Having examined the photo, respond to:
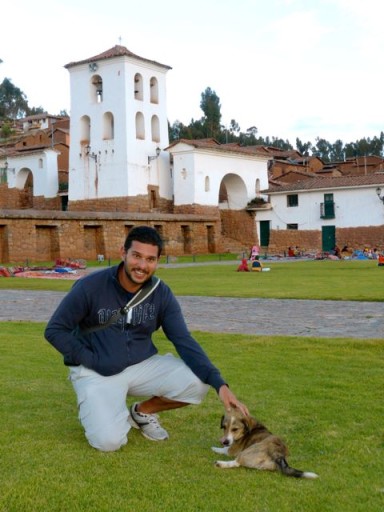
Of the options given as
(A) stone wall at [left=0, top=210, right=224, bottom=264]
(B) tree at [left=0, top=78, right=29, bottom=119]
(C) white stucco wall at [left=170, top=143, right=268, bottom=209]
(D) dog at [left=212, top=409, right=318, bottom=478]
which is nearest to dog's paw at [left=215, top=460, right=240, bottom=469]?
(D) dog at [left=212, top=409, right=318, bottom=478]

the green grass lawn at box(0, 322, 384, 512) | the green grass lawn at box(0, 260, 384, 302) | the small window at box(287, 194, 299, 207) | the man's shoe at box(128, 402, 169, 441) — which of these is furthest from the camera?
the small window at box(287, 194, 299, 207)

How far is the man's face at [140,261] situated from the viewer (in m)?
4.88

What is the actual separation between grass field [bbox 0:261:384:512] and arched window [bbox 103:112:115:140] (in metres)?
43.7

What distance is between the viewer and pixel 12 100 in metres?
128

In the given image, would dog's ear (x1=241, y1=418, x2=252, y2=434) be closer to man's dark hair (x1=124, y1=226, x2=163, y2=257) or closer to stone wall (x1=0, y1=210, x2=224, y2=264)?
man's dark hair (x1=124, y1=226, x2=163, y2=257)

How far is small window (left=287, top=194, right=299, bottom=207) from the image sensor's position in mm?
52500

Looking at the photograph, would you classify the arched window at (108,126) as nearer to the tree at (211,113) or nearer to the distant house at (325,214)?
the distant house at (325,214)

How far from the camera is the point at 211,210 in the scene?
53.1 meters

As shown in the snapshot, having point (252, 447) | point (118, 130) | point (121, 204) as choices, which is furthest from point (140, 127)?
point (252, 447)

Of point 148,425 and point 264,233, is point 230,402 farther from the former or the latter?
point 264,233

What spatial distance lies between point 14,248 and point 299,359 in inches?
1210

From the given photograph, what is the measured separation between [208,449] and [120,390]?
0.72 meters

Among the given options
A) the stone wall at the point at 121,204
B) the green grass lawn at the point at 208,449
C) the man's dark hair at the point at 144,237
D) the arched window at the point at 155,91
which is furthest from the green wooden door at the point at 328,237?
the man's dark hair at the point at 144,237

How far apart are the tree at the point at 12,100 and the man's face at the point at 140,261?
125 meters
